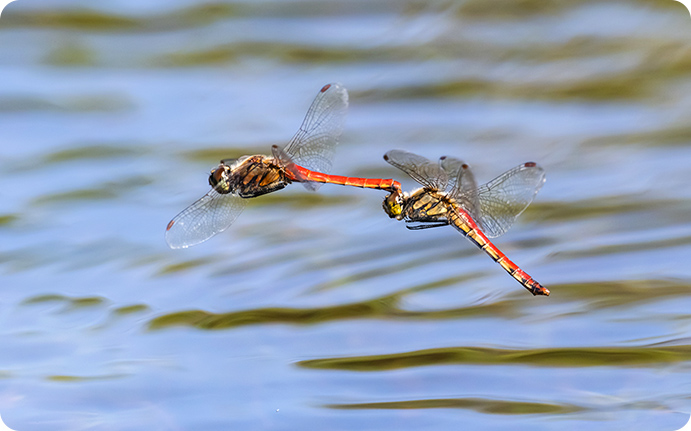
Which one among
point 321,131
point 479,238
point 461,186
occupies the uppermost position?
point 321,131

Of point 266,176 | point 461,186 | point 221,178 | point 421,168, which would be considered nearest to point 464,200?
point 461,186

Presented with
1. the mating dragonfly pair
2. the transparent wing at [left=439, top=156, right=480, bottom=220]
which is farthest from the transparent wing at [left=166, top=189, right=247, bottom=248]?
the transparent wing at [left=439, top=156, right=480, bottom=220]

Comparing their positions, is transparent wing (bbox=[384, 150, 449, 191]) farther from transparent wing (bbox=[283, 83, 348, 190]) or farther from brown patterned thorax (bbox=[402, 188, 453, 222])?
transparent wing (bbox=[283, 83, 348, 190])

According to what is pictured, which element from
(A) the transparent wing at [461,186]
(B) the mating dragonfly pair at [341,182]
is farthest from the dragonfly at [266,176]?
(A) the transparent wing at [461,186]

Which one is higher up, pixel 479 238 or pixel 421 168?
pixel 421 168

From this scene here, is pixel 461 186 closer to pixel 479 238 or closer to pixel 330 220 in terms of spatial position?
pixel 479 238

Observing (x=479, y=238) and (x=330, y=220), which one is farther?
(x=330, y=220)

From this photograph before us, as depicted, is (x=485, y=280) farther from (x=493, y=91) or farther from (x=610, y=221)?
(x=493, y=91)
